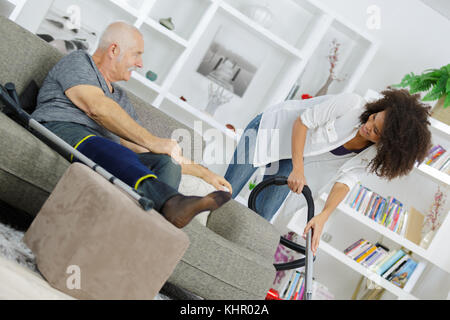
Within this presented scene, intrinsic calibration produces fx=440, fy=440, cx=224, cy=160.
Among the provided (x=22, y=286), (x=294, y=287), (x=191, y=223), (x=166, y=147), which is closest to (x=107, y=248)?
(x=22, y=286)

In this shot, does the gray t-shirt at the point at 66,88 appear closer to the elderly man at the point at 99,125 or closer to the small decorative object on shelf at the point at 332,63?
Answer: the elderly man at the point at 99,125

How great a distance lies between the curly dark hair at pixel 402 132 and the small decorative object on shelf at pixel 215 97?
6.15ft

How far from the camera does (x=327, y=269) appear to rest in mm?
3758

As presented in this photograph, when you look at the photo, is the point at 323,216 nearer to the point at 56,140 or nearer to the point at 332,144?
the point at 332,144

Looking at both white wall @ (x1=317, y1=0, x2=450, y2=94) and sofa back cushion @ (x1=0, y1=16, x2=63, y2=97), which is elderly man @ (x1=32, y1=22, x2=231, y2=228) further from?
white wall @ (x1=317, y1=0, x2=450, y2=94)

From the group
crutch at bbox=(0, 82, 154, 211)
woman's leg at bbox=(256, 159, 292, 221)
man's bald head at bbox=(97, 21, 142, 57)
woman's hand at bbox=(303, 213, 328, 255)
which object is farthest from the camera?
woman's leg at bbox=(256, 159, 292, 221)

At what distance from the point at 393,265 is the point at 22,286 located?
2869mm

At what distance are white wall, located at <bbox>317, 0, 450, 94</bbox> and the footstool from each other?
10.7 feet

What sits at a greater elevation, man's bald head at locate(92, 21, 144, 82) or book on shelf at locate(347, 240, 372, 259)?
man's bald head at locate(92, 21, 144, 82)

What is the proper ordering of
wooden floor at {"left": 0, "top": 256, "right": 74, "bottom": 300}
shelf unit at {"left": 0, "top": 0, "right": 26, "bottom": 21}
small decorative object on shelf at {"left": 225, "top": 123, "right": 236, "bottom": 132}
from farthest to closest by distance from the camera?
small decorative object on shelf at {"left": 225, "top": 123, "right": 236, "bottom": 132}
shelf unit at {"left": 0, "top": 0, "right": 26, "bottom": 21}
wooden floor at {"left": 0, "top": 256, "right": 74, "bottom": 300}

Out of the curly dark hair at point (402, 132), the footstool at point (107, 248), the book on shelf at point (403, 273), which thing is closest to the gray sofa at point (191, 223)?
the footstool at point (107, 248)

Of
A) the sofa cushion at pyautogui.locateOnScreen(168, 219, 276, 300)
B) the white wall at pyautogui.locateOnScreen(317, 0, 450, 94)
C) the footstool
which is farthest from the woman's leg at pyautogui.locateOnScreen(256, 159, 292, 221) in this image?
the white wall at pyautogui.locateOnScreen(317, 0, 450, 94)

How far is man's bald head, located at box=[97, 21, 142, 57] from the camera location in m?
1.88
